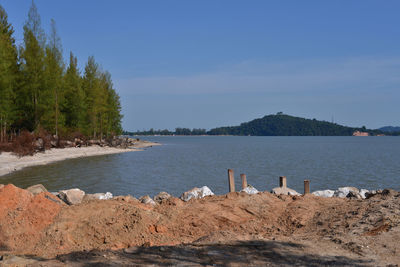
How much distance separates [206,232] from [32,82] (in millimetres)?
43417

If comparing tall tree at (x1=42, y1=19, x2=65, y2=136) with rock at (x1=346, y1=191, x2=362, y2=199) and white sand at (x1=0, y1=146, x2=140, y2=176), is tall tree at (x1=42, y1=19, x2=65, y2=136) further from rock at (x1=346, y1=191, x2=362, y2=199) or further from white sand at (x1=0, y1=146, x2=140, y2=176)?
rock at (x1=346, y1=191, x2=362, y2=199)

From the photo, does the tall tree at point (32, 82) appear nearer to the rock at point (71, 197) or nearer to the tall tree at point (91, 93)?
the tall tree at point (91, 93)

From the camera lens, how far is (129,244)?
877 centimetres

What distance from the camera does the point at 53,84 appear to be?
48094mm

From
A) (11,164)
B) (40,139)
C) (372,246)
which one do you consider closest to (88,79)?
(40,139)

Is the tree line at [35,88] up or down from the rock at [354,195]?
up

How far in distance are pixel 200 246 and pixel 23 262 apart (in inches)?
127

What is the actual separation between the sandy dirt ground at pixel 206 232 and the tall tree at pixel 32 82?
40.0 meters

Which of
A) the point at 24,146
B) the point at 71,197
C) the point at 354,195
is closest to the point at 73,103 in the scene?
the point at 24,146

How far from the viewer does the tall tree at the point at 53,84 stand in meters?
47.5

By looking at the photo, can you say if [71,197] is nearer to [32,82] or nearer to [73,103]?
[32,82]

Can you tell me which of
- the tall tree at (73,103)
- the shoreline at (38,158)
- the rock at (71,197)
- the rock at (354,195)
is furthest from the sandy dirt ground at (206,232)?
the tall tree at (73,103)

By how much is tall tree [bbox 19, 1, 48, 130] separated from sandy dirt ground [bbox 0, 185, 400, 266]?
40.0m

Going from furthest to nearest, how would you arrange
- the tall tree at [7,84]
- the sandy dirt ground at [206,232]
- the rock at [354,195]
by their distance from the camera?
1. the tall tree at [7,84]
2. the rock at [354,195]
3. the sandy dirt ground at [206,232]
